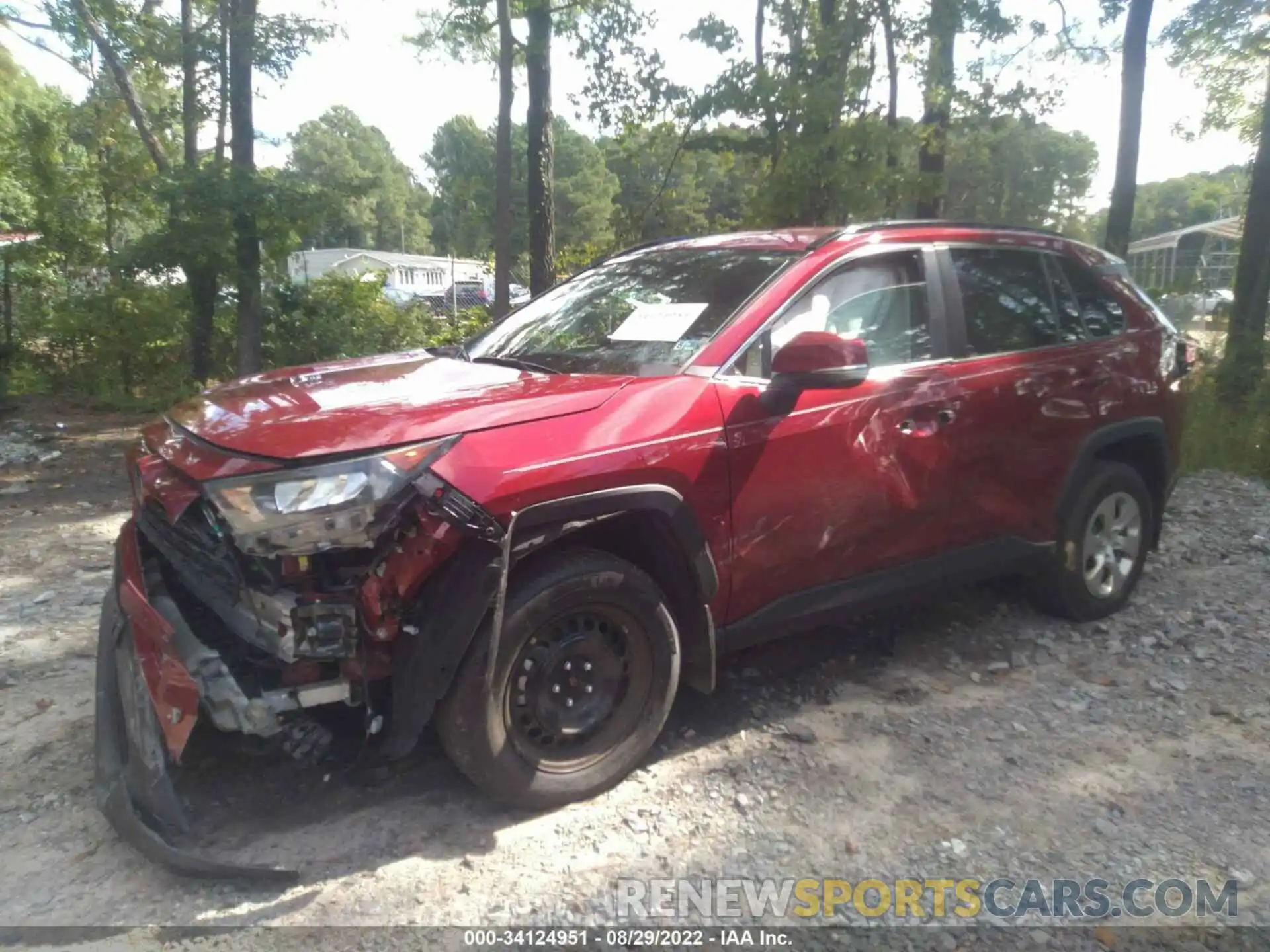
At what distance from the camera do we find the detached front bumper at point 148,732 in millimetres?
2670

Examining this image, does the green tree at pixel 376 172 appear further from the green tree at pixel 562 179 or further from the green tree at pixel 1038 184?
the green tree at pixel 1038 184

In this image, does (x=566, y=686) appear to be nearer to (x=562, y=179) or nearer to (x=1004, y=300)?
(x=1004, y=300)

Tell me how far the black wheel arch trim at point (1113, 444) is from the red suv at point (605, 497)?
22mm

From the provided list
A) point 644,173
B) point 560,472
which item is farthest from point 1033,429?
point 644,173

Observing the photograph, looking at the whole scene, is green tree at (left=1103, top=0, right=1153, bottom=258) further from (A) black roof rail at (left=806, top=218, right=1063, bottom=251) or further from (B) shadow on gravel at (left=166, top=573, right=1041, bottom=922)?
(B) shadow on gravel at (left=166, top=573, right=1041, bottom=922)

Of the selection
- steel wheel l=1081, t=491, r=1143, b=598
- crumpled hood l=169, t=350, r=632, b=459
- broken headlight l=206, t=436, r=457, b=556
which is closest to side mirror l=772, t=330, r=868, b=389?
crumpled hood l=169, t=350, r=632, b=459

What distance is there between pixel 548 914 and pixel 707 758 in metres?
0.99

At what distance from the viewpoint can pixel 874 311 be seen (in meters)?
3.97

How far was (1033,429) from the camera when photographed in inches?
170

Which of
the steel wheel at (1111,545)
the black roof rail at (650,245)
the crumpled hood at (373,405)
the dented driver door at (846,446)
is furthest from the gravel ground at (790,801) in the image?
the black roof rail at (650,245)

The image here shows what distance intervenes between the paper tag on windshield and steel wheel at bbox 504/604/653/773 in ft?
3.62

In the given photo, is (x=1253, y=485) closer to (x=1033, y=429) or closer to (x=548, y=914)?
(x=1033, y=429)

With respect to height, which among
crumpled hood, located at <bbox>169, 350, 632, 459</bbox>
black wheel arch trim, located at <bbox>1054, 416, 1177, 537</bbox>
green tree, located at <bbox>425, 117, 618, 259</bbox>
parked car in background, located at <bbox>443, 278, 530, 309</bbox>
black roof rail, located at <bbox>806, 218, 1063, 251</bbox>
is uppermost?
green tree, located at <bbox>425, 117, 618, 259</bbox>

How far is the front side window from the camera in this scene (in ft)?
12.2
